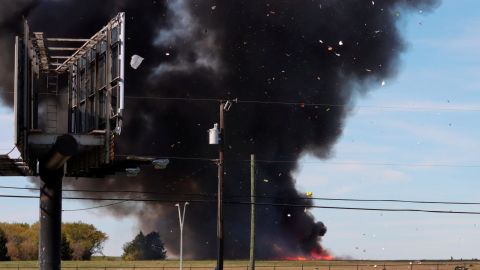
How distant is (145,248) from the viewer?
4136 inches

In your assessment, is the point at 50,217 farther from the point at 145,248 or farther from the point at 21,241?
the point at 21,241

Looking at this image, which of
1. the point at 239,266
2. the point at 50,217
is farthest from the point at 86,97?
the point at 239,266

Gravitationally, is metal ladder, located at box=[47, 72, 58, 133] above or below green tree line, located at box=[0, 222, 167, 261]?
above

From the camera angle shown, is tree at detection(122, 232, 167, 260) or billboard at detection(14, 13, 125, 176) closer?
billboard at detection(14, 13, 125, 176)

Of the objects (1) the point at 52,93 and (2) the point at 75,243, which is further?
(2) the point at 75,243

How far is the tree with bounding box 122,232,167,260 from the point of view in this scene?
327 feet

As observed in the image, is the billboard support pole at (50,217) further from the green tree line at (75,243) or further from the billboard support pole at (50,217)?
the green tree line at (75,243)

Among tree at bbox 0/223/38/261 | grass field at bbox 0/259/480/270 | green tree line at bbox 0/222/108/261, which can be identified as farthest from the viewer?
tree at bbox 0/223/38/261

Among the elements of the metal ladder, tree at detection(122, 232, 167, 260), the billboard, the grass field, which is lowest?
the grass field

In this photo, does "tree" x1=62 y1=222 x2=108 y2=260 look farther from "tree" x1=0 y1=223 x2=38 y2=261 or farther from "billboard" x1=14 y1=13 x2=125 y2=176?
"billboard" x1=14 y1=13 x2=125 y2=176

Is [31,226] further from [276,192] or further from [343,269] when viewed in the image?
[343,269]

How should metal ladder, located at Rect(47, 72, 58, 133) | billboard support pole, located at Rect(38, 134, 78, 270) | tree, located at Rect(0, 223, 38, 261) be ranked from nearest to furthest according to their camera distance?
1. billboard support pole, located at Rect(38, 134, 78, 270)
2. metal ladder, located at Rect(47, 72, 58, 133)
3. tree, located at Rect(0, 223, 38, 261)

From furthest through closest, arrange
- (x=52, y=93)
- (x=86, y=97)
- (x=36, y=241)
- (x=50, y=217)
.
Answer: (x=36, y=241), (x=52, y=93), (x=86, y=97), (x=50, y=217)

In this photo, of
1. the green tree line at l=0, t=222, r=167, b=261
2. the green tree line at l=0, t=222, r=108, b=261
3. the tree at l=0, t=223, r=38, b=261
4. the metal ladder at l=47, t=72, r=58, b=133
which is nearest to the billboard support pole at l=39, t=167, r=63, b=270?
the metal ladder at l=47, t=72, r=58, b=133
